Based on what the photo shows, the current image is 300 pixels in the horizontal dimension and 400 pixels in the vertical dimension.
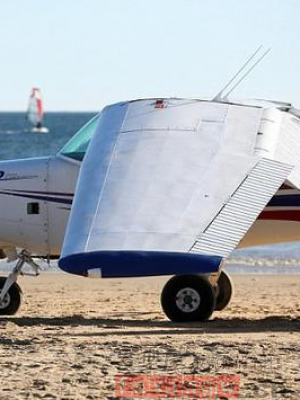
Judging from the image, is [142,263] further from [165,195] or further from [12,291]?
[12,291]

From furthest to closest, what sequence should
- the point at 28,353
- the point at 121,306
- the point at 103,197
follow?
the point at 121,306 < the point at 103,197 < the point at 28,353

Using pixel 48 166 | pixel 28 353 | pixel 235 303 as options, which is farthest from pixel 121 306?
pixel 28 353

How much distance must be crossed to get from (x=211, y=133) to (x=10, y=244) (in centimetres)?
314

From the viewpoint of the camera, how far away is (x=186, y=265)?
9.88 metres

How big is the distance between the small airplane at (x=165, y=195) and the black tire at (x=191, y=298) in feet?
0.03

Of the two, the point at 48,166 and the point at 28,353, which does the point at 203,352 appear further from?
the point at 48,166

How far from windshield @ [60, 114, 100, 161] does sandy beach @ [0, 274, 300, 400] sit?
1.80 meters

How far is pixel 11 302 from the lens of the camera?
1425 cm

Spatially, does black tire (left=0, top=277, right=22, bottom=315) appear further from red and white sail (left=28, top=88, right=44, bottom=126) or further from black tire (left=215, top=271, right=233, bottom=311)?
red and white sail (left=28, top=88, right=44, bottom=126)

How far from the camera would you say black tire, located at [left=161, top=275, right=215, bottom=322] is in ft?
42.4

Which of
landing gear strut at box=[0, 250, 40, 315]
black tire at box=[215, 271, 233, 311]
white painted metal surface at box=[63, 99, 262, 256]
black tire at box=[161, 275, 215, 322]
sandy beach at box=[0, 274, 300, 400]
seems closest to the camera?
sandy beach at box=[0, 274, 300, 400]

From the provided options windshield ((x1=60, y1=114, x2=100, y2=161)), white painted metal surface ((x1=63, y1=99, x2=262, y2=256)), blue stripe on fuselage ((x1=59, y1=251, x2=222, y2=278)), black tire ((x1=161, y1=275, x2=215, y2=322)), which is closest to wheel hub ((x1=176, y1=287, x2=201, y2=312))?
black tire ((x1=161, y1=275, x2=215, y2=322))

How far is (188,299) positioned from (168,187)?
7.36 ft

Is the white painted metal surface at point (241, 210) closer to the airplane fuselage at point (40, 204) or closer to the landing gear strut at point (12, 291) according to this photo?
the airplane fuselage at point (40, 204)
